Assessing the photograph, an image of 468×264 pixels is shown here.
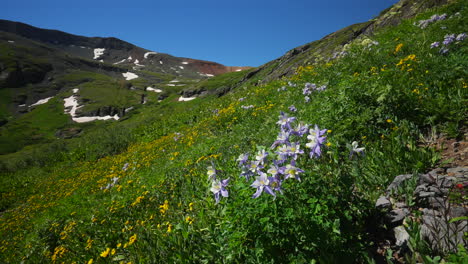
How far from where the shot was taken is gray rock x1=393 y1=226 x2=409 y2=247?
2186 mm

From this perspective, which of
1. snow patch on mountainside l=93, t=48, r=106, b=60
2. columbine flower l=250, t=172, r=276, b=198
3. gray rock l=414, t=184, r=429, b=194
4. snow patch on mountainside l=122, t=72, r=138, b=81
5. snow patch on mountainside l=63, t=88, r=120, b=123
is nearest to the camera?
columbine flower l=250, t=172, r=276, b=198

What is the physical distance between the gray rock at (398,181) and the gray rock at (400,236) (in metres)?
0.54

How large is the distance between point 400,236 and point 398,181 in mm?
742

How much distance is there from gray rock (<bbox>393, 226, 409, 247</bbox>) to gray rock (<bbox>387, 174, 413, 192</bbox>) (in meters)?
0.54

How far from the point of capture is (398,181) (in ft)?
9.05

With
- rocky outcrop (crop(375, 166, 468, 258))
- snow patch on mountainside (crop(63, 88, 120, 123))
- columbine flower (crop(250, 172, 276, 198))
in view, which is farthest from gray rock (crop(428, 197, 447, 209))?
snow patch on mountainside (crop(63, 88, 120, 123))

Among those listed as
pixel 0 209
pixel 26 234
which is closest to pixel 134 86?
pixel 0 209

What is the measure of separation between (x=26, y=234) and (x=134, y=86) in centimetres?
8490

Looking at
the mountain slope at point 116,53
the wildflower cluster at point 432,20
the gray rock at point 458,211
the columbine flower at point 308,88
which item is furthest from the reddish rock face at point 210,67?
the gray rock at point 458,211

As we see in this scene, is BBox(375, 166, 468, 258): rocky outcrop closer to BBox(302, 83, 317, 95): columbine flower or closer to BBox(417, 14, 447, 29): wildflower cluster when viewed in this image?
BBox(302, 83, 317, 95): columbine flower

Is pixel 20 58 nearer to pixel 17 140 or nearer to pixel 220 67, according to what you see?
pixel 17 140

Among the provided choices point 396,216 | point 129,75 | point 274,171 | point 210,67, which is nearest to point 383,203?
point 396,216

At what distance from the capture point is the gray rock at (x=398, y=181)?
8.89 feet

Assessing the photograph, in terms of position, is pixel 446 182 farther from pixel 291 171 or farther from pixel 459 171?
pixel 291 171
